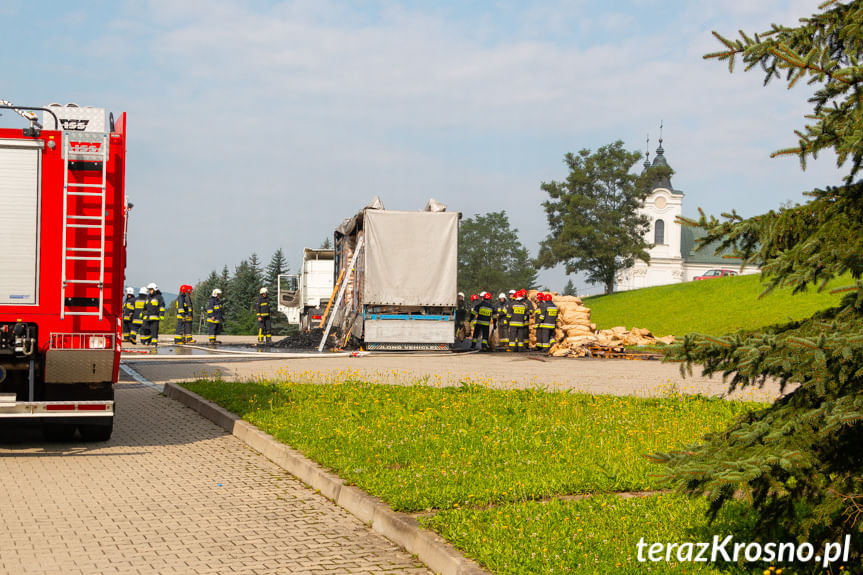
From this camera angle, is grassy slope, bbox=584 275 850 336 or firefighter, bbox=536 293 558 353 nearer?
firefighter, bbox=536 293 558 353

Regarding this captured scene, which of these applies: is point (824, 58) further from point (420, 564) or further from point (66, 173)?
point (66, 173)

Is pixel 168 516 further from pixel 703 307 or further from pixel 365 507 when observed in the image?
pixel 703 307

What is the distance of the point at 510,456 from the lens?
787 cm

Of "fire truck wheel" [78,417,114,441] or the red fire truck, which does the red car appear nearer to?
"fire truck wheel" [78,417,114,441]

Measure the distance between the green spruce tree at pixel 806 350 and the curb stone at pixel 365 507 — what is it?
5.10ft

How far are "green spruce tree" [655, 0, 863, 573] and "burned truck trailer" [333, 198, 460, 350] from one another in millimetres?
20121

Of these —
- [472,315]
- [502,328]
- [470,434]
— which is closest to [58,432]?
[470,434]

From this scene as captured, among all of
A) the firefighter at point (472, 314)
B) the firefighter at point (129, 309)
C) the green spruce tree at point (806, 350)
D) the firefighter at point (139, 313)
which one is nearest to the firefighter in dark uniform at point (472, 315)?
the firefighter at point (472, 314)

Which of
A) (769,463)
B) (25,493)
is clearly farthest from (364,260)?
(769,463)

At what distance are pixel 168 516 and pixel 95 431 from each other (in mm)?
3771

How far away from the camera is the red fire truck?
871 cm

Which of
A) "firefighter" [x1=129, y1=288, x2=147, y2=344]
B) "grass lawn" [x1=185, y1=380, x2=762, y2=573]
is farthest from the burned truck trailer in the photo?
"grass lawn" [x1=185, y1=380, x2=762, y2=573]

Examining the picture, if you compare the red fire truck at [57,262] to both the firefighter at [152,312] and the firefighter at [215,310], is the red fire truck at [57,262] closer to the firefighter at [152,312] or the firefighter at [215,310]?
the firefighter at [152,312]

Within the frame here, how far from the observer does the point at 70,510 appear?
6688 millimetres
